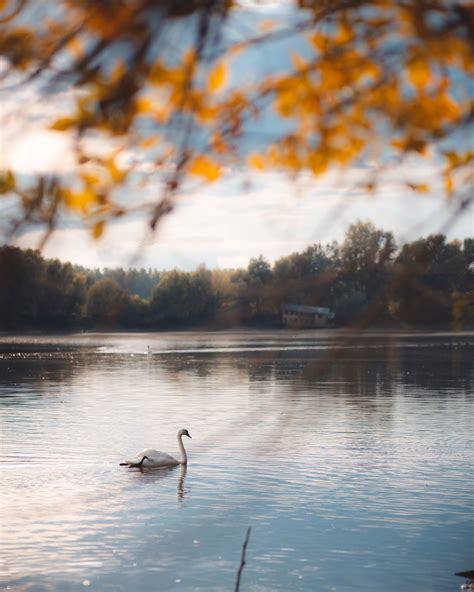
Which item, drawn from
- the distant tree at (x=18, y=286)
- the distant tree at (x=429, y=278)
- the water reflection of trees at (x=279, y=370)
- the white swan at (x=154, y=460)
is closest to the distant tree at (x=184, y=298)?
the distant tree at (x=18, y=286)

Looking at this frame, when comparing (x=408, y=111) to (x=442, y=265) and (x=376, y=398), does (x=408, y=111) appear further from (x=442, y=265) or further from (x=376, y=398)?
(x=442, y=265)

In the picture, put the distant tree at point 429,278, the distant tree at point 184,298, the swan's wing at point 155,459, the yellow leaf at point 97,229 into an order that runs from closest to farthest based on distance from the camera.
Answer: the distant tree at point 429,278 < the yellow leaf at point 97,229 < the swan's wing at point 155,459 < the distant tree at point 184,298

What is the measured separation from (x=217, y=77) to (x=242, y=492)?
11660 mm

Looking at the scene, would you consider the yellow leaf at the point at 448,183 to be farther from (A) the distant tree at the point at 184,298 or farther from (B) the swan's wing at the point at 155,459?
(A) the distant tree at the point at 184,298

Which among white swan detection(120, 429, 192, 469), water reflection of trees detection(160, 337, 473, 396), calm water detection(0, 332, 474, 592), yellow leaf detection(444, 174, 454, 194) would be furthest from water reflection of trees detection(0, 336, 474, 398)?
yellow leaf detection(444, 174, 454, 194)

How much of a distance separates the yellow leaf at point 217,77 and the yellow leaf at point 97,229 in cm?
70

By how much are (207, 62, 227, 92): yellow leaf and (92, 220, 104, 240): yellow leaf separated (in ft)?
2.29

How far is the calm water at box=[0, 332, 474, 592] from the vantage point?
10859mm

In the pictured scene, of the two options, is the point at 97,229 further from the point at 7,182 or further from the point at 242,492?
the point at 242,492

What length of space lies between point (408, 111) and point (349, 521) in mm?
9553

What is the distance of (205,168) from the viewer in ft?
12.7

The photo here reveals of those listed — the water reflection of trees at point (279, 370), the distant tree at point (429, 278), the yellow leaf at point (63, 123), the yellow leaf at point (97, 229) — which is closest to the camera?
the yellow leaf at point (63, 123)

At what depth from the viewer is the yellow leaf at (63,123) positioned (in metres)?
3.45

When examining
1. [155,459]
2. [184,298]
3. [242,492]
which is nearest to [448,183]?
[242,492]
